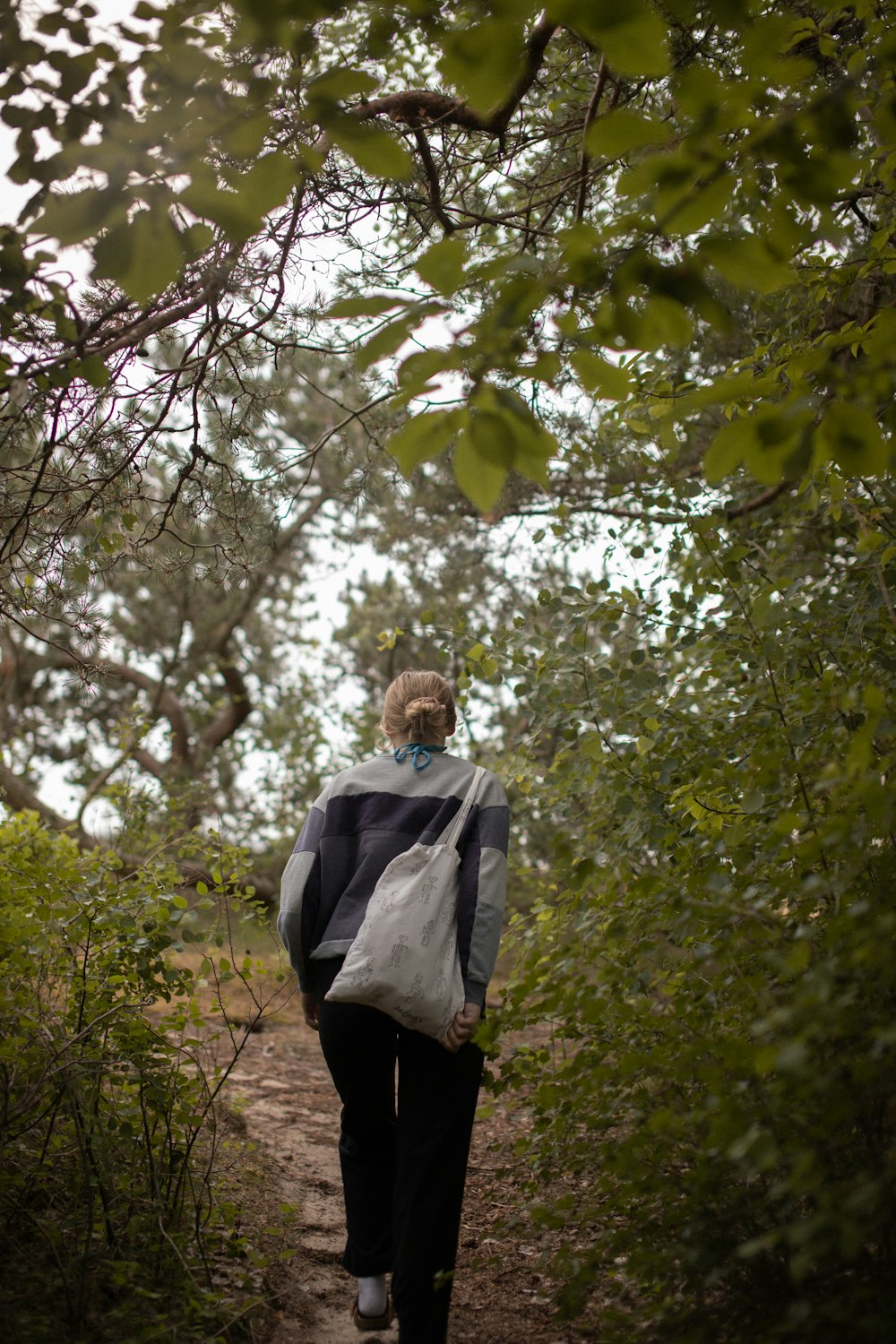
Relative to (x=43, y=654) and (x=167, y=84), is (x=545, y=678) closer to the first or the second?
(x=167, y=84)

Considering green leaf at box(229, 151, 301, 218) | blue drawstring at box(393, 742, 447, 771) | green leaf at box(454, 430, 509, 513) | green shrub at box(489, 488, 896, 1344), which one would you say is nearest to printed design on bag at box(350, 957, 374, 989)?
green shrub at box(489, 488, 896, 1344)

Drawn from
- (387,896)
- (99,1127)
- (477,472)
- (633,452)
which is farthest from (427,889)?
(633,452)

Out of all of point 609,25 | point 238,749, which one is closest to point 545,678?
point 609,25

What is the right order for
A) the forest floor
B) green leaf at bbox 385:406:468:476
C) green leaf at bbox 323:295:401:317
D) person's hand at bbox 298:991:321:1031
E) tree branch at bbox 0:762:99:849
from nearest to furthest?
1. green leaf at bbox 323:295:401:317
2. green leaf at bbox 385:406:468:476
3. the forest floor
4. person's hand at bbox 298:991:321:1031
5. tree branch at bbox 0:762:99:849

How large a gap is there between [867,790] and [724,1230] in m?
0.78

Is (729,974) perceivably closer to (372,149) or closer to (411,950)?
(411,950)

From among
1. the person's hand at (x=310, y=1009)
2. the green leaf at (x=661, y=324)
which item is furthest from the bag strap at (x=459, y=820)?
the green leaf at (x=661, y=324)

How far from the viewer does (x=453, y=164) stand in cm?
332

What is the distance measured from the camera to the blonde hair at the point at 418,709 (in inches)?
102

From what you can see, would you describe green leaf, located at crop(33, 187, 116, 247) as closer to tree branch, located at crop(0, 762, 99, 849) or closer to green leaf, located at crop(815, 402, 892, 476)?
green leaf, located at crop(815, 402, 892, 476)

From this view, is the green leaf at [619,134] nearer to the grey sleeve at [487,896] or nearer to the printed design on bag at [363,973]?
the grey sleeve at [487,896]

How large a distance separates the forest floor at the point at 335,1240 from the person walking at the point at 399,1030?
15 centimetres

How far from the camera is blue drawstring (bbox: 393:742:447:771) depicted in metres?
2.53

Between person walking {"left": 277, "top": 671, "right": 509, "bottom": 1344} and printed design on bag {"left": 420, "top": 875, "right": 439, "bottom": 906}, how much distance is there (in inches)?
4.1
